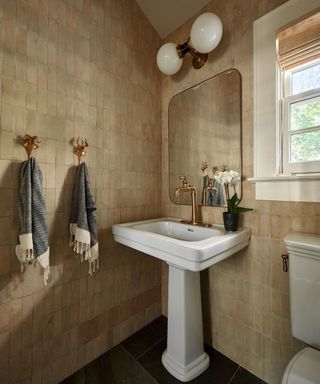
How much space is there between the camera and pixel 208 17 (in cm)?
115

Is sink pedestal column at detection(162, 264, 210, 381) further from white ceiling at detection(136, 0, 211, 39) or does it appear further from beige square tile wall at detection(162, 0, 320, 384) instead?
white ceiling at detection(136, 0, 211, 39)

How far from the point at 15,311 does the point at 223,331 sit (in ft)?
3.80

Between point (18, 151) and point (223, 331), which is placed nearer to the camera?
point (18, 151)

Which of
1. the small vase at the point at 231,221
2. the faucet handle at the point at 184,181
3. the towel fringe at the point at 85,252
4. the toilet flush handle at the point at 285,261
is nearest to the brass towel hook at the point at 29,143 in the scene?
the towel fringe at the point at 85,252

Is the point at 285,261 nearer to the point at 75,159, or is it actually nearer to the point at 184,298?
the point at 184,298

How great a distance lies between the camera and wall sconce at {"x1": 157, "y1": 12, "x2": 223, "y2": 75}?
116cm

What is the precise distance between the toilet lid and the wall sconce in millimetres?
1534

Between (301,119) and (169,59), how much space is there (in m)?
0.90

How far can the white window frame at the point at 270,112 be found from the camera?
1.01m

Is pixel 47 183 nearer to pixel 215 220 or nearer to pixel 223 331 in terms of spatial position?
pixel 215 220

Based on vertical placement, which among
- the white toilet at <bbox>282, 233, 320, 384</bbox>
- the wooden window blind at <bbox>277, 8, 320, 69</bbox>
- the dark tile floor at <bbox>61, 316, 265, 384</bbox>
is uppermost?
the wooden window blind at <bbox>277, 8, 320, 69</bbox>

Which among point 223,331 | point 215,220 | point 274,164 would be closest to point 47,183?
point 215,220

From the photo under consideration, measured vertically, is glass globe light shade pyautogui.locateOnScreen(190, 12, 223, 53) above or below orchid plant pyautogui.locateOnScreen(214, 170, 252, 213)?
above

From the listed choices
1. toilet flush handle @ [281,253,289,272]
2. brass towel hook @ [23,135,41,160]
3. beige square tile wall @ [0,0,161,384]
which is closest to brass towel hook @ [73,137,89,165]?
beige square tile wall @ [0,0,161,384]
